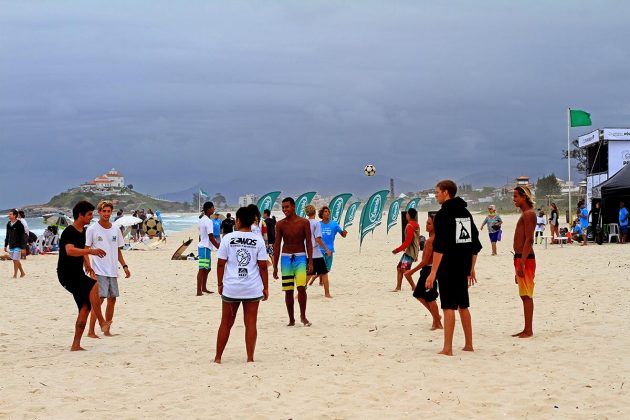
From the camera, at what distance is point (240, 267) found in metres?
6.54

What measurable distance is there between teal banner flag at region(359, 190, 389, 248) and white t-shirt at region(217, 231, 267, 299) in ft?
56.9

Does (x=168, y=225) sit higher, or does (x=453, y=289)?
(x=453, y=289)

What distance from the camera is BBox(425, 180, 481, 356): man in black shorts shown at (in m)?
6.66

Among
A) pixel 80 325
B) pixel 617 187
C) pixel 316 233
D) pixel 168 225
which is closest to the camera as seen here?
pixel 80 325

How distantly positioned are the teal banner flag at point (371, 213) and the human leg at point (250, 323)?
1712cm

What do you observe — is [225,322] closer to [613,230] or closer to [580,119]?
[613,230]

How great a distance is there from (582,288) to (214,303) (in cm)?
582

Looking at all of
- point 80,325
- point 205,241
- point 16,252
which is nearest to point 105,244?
point 80,325

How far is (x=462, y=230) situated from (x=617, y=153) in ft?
89.8

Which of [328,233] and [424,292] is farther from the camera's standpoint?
[328,233]

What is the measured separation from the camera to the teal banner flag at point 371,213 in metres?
24.0

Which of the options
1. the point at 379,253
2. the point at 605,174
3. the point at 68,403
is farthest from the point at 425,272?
the point at 605,174

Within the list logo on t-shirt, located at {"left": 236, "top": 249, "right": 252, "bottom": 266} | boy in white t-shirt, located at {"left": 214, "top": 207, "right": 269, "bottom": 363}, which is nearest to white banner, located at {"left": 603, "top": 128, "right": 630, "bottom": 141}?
boy in white t-shirt, located at {"left": 214, "top": 207, "right": 269, "bottom": 363}

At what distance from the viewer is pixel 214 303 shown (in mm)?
11289
